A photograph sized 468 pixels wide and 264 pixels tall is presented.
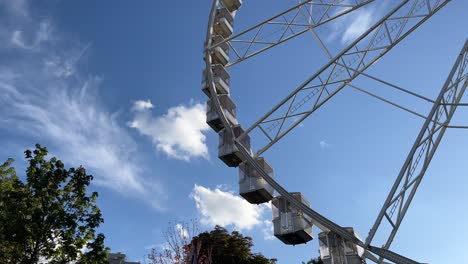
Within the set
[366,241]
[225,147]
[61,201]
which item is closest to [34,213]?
[61,201]

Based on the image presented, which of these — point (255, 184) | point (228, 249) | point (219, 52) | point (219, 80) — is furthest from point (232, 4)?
point (228, 249)

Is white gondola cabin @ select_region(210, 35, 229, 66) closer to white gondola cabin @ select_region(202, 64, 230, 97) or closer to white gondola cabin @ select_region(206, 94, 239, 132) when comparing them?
white gondola cabin @ select_region(202, 64, 230, 97)

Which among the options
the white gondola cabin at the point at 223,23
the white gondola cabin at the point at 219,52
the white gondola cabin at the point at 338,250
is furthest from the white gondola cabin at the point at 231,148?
the white gondola cabin at the point at 223,23

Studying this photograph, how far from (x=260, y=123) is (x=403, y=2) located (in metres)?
5.70

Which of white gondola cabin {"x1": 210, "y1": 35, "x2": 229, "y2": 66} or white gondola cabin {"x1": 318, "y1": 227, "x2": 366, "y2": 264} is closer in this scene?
white gondola cabin {"x1": 318, "y1": 227, "x2": 366, "y2": 264}

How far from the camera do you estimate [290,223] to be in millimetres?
13758

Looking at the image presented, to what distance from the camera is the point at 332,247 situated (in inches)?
508

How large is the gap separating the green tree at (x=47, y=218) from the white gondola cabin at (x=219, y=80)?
5.59m

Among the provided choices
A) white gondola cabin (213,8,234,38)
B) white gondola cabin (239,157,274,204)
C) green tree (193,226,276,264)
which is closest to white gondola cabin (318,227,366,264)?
white gondola cabin (239,157,274,204)

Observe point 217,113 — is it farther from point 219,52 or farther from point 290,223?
point 290,223

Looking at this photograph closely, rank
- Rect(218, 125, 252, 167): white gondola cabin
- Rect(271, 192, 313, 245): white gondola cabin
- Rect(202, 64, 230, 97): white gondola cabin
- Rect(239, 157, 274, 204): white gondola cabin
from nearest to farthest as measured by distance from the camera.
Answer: Rect(271, 192, 313, 245): white gondola cabin → Rect(239, 157, 274, 204): white gondola cabin → Rect(218, 125, 252, 167): white gondola cabin → Rect(202, 64, 230, 97): white gondola cabin

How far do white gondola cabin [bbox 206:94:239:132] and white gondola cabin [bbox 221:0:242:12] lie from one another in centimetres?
565

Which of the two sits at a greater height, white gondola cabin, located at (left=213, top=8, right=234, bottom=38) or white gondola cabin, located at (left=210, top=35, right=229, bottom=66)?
white gondola cabin, located at (left=213, top=8, right=234, bottom=38)

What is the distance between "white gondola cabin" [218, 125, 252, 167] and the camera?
Result: 15.3 metres
